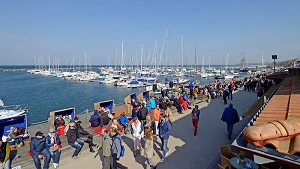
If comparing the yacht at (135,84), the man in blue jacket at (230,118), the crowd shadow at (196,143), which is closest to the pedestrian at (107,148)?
the crowd shadow at (196,143)

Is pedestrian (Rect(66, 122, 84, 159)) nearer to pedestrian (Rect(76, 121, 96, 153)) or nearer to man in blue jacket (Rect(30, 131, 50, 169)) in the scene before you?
pedestrian (Rect(76, 121, 96, 153))

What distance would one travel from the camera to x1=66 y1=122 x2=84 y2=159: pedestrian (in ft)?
24.1

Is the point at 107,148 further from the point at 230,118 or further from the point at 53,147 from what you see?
the point at 230,118

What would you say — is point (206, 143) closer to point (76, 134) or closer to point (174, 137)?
point (174, 137)

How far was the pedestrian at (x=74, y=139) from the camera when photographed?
289 inches

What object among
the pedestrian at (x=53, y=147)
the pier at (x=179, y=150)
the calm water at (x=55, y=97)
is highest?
the pedestrian at (x=53, y=147)

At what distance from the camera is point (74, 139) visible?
7359mm

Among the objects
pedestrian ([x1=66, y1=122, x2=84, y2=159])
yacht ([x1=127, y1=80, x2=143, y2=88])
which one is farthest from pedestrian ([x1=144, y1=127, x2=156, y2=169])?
yacht ([x1=127, y1=80, x2=143, y2=88])

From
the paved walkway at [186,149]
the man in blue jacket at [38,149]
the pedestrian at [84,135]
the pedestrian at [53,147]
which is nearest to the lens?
the man in blue jacket at [38,149]

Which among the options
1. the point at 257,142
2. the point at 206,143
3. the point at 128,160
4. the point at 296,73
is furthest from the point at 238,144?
the point at 296,73

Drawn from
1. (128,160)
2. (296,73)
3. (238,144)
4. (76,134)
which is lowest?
(128,160)

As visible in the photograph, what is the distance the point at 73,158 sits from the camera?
7.41 meters

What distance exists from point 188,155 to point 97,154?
3352 millimetres

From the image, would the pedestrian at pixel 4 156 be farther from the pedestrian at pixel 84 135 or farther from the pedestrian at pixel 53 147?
the pedestrian at pixel 84 135
